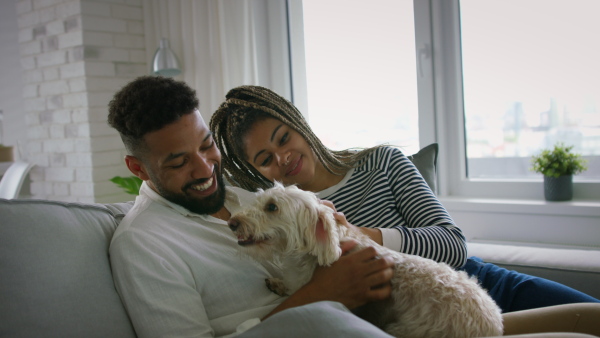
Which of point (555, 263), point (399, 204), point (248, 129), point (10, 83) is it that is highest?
point (10, 83)

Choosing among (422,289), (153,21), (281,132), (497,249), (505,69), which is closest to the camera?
(422,289)

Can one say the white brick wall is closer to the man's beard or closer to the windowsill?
the windowsill

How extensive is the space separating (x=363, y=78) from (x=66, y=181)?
2573 millimetres

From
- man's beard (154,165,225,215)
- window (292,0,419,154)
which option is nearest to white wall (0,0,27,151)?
window (292,0,419,154)

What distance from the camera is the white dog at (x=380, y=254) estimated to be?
1.24 meters

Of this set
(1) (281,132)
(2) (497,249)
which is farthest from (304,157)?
(2) (497,249)

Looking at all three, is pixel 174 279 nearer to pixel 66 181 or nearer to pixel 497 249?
pixel 497 249

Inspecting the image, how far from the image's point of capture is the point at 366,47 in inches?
137

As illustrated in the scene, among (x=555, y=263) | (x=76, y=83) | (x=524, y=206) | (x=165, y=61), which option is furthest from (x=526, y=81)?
(x=76, y=83)

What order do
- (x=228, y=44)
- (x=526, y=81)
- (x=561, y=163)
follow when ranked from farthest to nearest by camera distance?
(x=228, y=44) → (x=526, y=81) → (x=561, y=163)

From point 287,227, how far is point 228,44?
2726 millimetres

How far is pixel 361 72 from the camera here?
11.6ft

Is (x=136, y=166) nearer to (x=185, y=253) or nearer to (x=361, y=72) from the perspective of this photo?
(x=185, y=253)

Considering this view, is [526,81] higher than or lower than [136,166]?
higher
